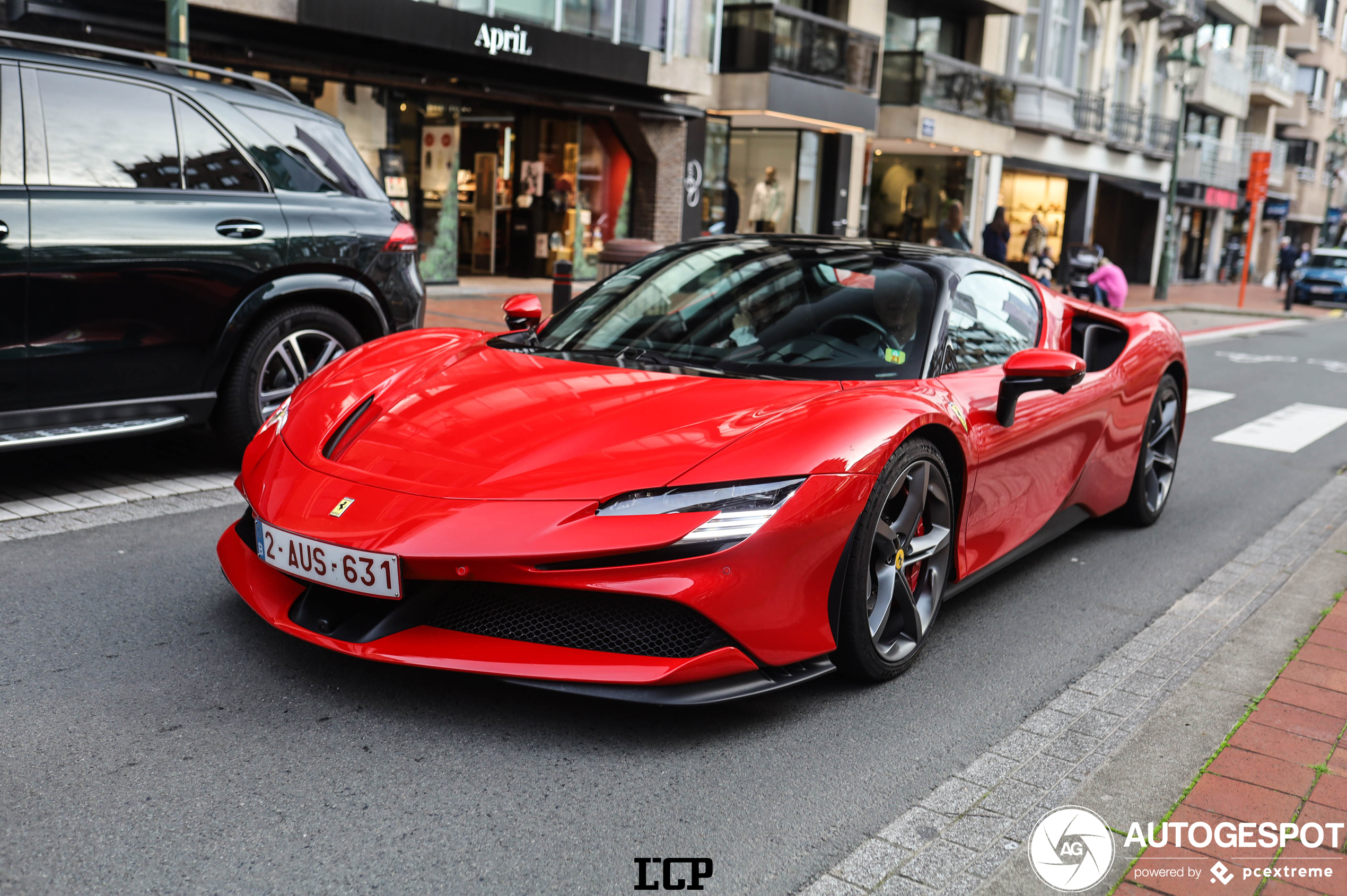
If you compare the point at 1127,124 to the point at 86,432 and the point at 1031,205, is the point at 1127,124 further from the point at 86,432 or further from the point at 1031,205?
the point at 86,432

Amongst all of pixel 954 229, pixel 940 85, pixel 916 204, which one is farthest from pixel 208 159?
pixel 916 204

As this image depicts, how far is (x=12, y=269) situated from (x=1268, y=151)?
181ft

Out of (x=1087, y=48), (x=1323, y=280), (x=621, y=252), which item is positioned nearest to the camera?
(x=621, y=252)

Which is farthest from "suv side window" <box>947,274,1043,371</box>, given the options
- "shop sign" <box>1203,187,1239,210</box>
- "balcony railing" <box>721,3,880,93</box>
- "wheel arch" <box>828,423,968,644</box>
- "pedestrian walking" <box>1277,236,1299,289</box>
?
"shop sign" <box>1203,187,1239,210</box>

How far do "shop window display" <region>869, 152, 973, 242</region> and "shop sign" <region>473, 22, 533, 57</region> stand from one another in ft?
49.9

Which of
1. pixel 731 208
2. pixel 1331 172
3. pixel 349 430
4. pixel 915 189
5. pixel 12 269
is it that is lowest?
pixel 349 430

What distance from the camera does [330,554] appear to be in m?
Result: 2.93

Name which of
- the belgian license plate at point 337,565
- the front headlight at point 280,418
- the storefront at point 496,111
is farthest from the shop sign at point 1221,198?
the belgian license plate at point 337,565

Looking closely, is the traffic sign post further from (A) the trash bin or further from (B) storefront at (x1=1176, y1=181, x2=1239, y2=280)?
(A) the trash bin

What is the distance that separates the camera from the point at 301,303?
5.73m

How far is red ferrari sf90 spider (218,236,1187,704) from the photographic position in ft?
9.41

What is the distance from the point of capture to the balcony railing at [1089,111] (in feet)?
110

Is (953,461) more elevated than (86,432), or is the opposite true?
(953,461)

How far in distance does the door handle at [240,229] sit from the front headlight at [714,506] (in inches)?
125
